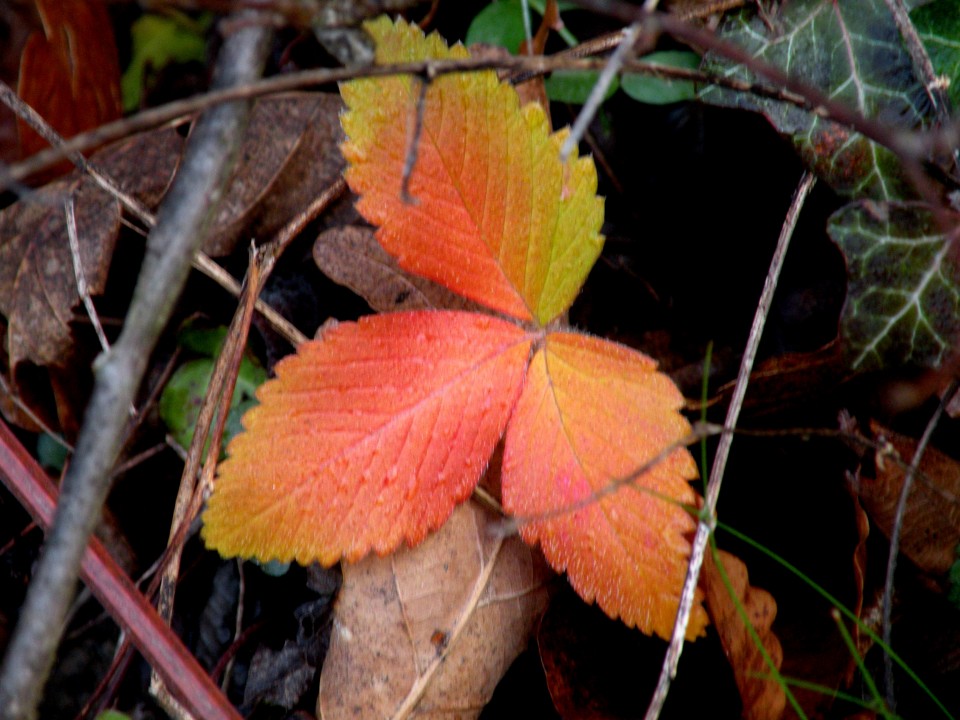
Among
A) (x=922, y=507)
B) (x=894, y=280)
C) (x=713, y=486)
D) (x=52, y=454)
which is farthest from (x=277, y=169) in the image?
(x=922, y=507)

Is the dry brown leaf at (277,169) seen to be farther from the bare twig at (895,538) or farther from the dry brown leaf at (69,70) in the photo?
the bare twig at (895,538)

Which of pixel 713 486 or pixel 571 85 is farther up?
pixel 571 85

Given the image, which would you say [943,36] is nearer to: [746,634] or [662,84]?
[662,84]

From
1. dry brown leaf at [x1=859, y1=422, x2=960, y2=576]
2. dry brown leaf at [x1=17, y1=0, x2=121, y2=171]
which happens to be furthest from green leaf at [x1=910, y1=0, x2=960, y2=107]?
dry brown leaf at [x1=17, y1=0, x2=121, y2=171]

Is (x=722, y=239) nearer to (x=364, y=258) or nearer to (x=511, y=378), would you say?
(x=511, y=378)

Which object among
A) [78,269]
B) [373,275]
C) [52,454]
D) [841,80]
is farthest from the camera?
[52,454]

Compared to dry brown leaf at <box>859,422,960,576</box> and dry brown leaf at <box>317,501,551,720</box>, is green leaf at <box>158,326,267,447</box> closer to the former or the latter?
dry brown leaf at <box>317,501,551,720</box>

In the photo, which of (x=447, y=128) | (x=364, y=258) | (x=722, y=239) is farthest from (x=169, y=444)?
(x=722, y=239)

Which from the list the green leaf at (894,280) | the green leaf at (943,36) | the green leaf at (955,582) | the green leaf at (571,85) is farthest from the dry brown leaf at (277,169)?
the green leaf at (955,582)
